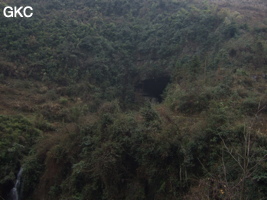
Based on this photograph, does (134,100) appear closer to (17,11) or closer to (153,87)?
(153,87)

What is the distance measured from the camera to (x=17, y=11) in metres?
28.2

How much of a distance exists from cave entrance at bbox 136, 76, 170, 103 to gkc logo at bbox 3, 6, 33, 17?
15.2 m

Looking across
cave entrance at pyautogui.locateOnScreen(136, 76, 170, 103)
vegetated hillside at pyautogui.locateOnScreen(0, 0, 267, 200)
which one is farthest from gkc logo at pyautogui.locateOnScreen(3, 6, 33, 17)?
cave entrance at pyautogui.locateOnScreen(136, 76, 170, 103)

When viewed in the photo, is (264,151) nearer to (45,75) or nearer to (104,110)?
(104,110)

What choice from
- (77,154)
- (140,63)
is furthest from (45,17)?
(77,154)

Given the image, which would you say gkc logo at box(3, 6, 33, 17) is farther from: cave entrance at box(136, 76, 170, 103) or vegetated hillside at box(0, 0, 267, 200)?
cave entrance at box(136, 76, 170, 103)

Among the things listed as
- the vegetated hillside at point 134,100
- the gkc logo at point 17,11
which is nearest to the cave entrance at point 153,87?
the vegetated hillside at point 134,100

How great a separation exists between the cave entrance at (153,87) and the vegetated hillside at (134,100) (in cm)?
10

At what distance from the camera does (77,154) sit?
11.8 m

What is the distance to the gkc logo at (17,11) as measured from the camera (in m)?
27.2

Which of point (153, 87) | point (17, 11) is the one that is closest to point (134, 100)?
point (153, 87)

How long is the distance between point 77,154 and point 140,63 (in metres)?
16.7

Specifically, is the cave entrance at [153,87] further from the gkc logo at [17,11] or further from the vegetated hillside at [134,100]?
the gkc logo at [17,11]

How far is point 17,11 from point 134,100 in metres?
17.0
